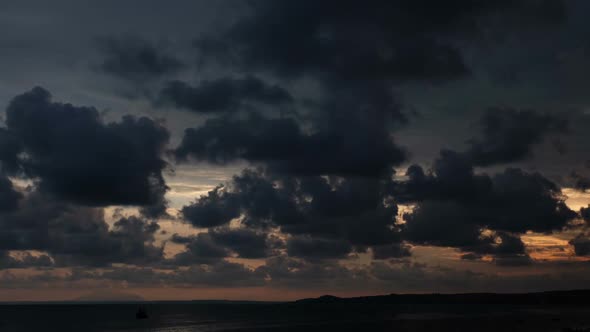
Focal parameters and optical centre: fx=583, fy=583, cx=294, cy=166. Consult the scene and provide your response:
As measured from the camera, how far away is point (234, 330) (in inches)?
7101

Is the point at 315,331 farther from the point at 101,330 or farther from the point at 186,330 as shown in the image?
the point at 101,330

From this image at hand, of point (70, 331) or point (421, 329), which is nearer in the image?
point (421, 329)

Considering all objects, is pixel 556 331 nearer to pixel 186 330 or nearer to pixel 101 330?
pixel 186 330

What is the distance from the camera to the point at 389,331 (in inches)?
6599

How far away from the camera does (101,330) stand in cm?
19888

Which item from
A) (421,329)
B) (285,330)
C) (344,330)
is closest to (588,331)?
(421,329)

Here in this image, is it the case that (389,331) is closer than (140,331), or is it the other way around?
(389,331)

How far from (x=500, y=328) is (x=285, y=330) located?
207ft

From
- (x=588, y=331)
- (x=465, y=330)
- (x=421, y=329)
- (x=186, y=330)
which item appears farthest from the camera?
(x=186, y=330)

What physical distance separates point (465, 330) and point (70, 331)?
129m

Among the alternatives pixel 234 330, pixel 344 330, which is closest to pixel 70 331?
pixel 234 330

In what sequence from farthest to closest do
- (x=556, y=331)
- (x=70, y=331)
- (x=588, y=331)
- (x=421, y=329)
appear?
(x=70, y=331) → (x=421, y=329) → (x=556, y=331) → (x=588, y=331)

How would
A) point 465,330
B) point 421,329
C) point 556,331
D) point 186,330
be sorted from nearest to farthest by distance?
point 556,331, point 465,330, point 421,329, point 186,330

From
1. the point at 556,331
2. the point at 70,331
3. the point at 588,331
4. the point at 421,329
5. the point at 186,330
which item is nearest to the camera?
the point at 588,331
